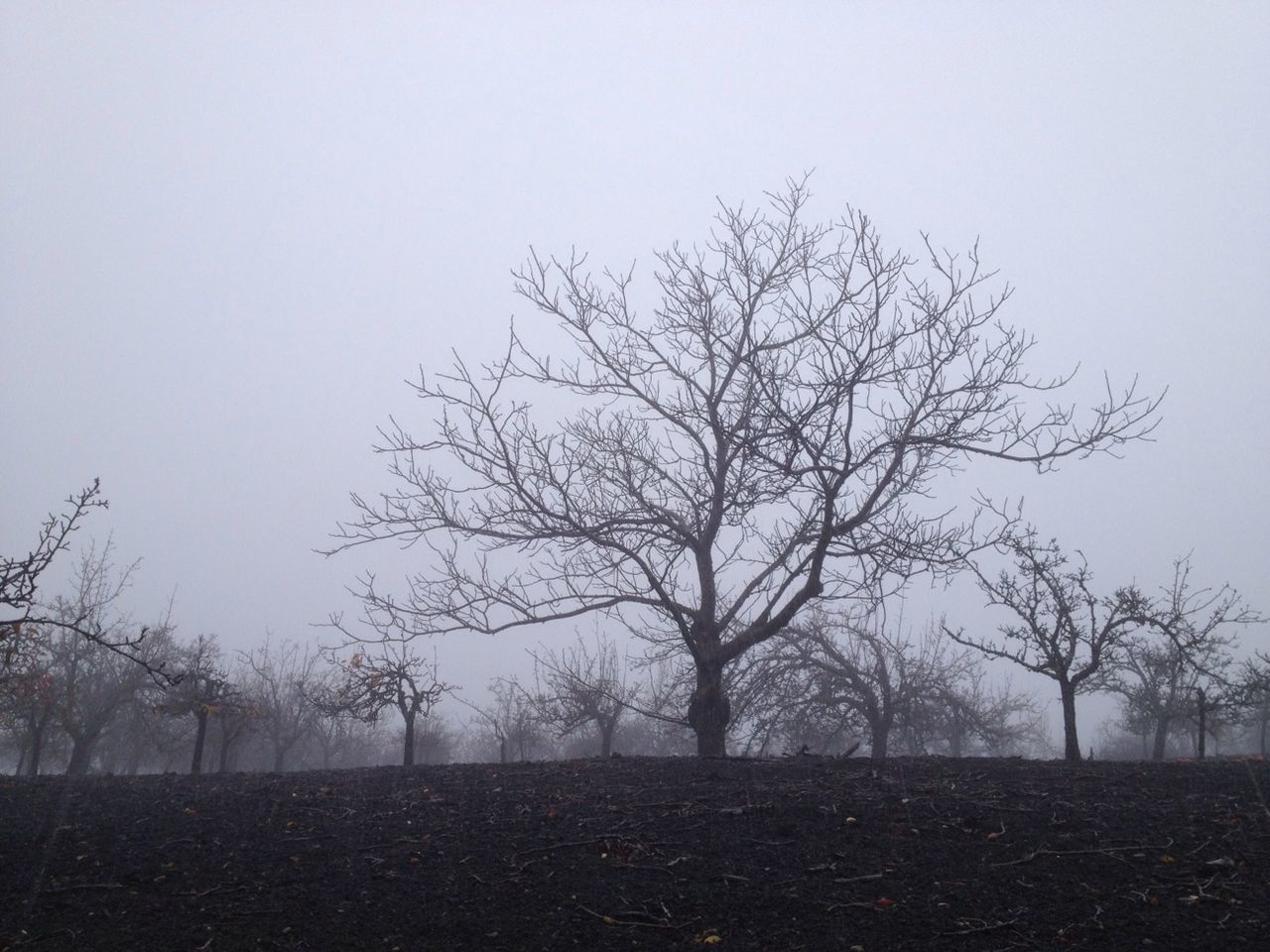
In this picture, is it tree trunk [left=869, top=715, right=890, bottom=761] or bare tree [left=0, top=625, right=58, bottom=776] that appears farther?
tree trunk [left=869, top=715, right=890, bottom=761]

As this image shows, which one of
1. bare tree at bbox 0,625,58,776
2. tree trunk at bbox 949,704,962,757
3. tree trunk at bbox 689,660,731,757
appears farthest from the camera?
tree trunk at bbox 949,704,962,757

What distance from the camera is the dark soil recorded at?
4.18 metres

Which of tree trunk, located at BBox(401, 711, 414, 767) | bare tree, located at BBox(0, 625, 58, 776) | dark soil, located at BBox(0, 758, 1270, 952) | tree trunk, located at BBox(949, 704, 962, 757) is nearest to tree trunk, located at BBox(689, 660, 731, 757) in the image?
dark soil, located at BBox(0, 758, 1270, 952)

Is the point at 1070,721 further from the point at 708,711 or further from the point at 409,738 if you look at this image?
the point at 409,738

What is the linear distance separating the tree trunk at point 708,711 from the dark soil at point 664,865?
1.54m

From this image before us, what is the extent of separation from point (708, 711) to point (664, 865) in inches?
139

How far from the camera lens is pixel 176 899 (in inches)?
182

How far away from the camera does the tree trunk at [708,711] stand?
8.38 m

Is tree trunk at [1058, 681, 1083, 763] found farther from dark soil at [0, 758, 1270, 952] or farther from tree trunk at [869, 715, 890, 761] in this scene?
tree trunk at [869, 715, 890, 761]

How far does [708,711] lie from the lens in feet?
27.6

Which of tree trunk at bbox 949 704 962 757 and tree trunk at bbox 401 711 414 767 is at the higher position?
tree trunk at bbox 401 711 414 767

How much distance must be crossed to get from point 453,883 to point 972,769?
4.37m

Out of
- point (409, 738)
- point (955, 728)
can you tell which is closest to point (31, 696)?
point (409, 738)

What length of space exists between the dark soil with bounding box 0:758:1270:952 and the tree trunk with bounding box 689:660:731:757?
5.05 feet
